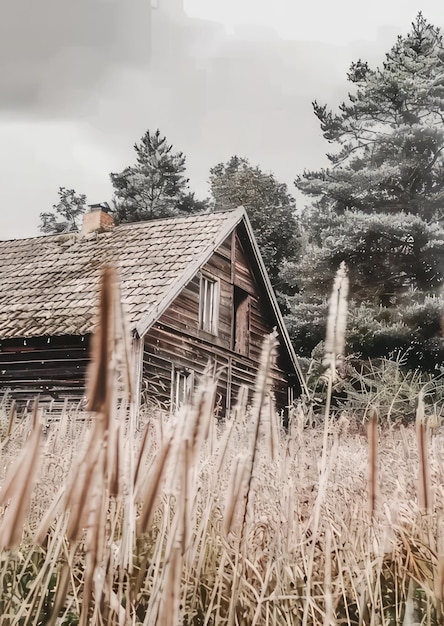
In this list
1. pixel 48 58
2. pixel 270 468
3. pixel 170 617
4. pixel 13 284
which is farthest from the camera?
pixel 13 284

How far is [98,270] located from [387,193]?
1132 cm

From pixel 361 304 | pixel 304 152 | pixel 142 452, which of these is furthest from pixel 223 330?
pixel 142 452

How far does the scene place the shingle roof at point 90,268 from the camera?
1159cm

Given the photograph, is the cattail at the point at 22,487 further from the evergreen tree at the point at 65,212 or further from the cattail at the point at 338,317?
the evergreen tree at the point at 65,212

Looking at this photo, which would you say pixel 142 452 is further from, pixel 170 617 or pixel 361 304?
pixel 361 304

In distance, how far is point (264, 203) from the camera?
104 feet

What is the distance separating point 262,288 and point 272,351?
15.1 m

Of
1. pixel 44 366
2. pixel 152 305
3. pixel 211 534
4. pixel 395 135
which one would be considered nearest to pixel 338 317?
pixel 211 534

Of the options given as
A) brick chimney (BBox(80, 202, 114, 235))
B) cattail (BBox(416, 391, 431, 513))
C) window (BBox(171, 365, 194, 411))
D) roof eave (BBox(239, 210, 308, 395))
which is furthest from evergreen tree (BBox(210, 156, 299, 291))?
cattail (BBox(416, 391, 431, 513))

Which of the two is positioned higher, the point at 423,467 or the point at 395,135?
the point at 395,135

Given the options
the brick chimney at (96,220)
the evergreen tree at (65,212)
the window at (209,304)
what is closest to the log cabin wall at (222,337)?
the window at (209,304)

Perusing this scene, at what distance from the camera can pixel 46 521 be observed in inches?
45.5

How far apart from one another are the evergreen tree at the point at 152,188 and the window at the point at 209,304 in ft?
63.8

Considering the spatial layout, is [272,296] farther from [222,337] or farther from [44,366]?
[44,366]
